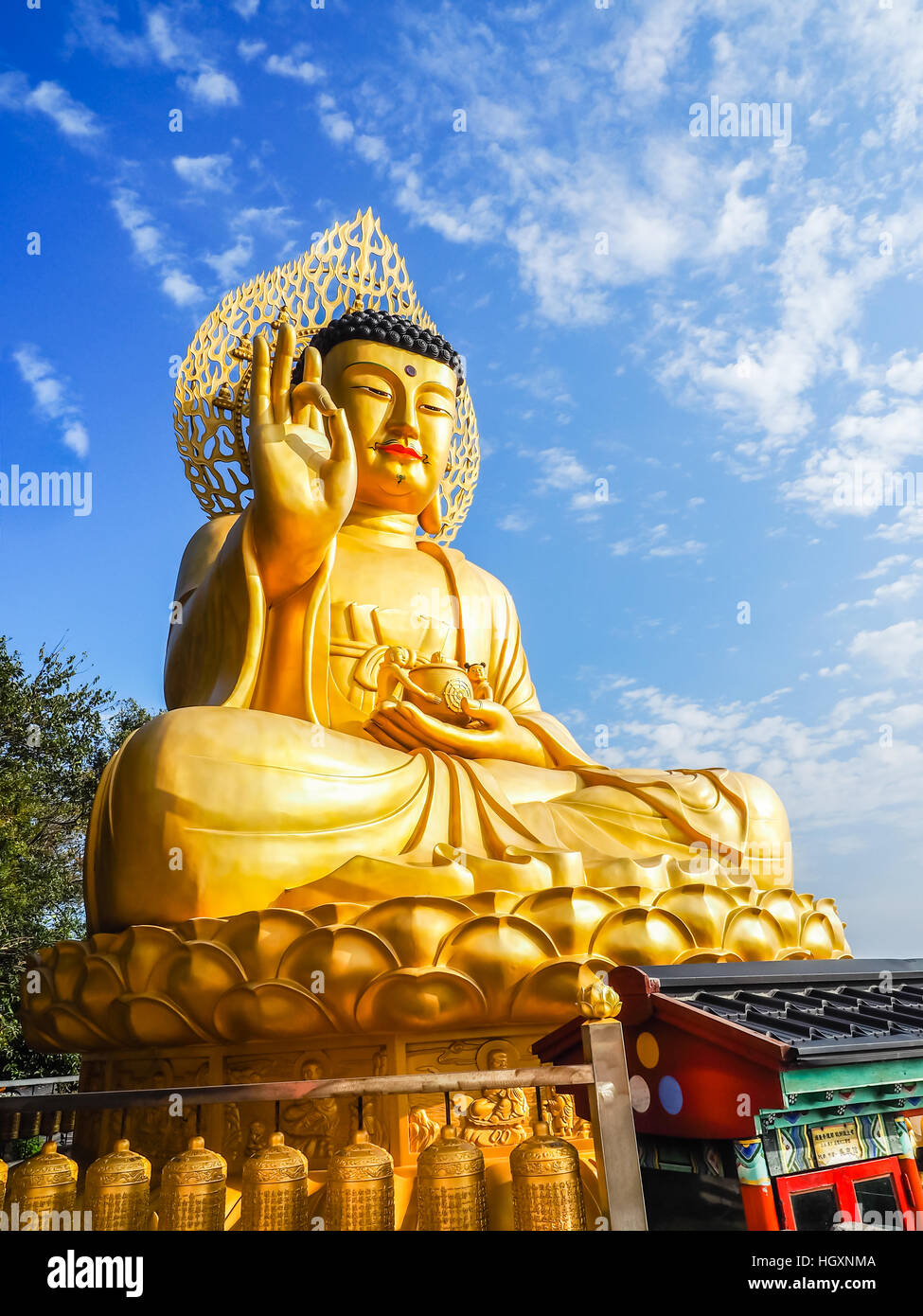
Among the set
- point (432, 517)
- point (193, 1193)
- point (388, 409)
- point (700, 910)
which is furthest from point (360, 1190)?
point (432, 517)

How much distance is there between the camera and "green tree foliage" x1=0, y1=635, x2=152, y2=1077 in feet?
32.4

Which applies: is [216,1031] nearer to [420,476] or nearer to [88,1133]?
[88,1133]

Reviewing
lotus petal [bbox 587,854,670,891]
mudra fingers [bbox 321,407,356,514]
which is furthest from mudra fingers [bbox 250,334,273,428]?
lotus petal [bbox 587,854,670,891]

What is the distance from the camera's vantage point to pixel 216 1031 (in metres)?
3.35

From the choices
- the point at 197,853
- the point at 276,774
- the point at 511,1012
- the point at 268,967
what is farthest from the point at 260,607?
the point at 511,1012

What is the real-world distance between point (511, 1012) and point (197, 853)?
1.30 metres

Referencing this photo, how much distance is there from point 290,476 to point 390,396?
192 cm

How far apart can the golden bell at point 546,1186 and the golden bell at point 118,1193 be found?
821 mm

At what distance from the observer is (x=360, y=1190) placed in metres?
2.05

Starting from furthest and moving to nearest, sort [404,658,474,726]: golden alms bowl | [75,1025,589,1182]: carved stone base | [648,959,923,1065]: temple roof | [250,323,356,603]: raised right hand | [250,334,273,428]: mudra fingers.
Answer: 1. [404,658,474,726]: golden alms bowl
2. [250,334,273,428]: mudra fingers
3. [250,323,356,603]: raised right hand
4. [75,1025,589,1182]: carved stone base
5. [648,959,923,1065]: temple roof

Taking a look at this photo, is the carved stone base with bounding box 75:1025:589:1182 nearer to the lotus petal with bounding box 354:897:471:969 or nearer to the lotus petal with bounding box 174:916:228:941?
the lotus petal with bounding box 354:897:471:969

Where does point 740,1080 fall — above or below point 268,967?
below

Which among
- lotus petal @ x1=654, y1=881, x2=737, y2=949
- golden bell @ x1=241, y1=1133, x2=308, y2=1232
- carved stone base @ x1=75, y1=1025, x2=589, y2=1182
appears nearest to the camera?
golden bell @ x1=241, y1=1133, x2=308, y2=1232
